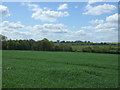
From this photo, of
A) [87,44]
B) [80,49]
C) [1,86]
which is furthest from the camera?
[80,49]

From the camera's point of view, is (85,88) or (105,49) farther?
(105,49)

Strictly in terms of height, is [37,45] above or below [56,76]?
above

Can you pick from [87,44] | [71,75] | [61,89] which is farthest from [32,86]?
[87,44]

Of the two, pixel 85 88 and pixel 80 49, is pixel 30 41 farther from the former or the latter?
pixel 85 88

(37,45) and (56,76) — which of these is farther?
(37,45)

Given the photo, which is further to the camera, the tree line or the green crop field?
the tree line

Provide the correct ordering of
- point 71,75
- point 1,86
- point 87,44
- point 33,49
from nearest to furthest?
1. point 1,86
2. point 71,75
3. point 87,44
4. point 33,49

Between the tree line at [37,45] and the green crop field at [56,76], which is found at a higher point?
the tree line at [37,45]

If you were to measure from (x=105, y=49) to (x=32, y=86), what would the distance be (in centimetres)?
3359

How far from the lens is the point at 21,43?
41.0m

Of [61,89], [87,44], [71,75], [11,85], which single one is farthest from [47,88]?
[87,44]

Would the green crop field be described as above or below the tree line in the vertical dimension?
below

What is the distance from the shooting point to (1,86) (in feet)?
18.0

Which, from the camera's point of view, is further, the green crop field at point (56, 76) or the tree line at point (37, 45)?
the tree line at point (37, 45)
